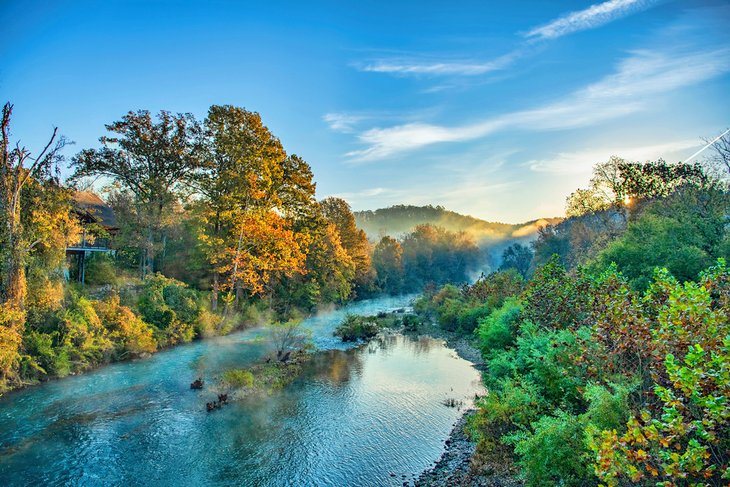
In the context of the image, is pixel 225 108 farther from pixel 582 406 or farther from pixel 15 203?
pixel 582 406

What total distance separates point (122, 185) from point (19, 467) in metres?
29.5

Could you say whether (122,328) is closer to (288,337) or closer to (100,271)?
(100,271)

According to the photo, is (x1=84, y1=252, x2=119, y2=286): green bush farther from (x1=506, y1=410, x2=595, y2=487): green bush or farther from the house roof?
(x1=506, y1=410, x2=595, y2=487): green bush

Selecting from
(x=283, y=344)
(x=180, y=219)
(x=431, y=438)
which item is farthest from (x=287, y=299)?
(x=431, y=438)

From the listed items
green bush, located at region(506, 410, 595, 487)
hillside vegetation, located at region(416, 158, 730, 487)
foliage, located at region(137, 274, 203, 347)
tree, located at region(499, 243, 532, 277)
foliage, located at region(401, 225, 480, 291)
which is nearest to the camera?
hillside vegetation, located at region(416, 158, 730, 487)

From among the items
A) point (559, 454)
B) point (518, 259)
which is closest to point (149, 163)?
point (559, 454)

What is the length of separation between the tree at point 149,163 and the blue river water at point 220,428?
14.9m

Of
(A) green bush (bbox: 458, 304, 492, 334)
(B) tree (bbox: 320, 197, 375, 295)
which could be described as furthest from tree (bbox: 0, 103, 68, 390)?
(B) tree (bbox: 320, 197, 375, 295)

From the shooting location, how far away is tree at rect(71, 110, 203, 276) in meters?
35.0

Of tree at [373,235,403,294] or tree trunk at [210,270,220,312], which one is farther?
tree at [373,235,403,294]

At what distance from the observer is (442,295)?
52938 millimetres

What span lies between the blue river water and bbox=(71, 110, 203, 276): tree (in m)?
14.9

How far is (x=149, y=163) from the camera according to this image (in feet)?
119

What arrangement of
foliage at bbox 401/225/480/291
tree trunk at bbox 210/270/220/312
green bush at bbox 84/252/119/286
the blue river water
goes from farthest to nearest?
foliage at bbox 401/225/480/291 < tree trunk at bbox 210/270/220/312 < green bush at bbox 84/252/119/286 < the blue river water
